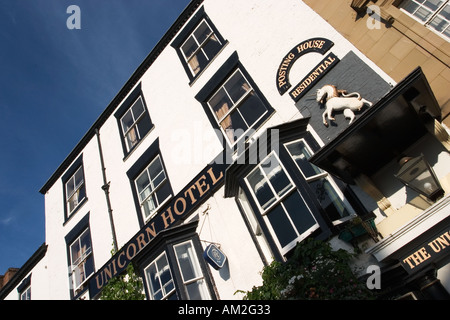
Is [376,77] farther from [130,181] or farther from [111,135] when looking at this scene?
[111,135]

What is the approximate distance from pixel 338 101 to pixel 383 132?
4.79 ft

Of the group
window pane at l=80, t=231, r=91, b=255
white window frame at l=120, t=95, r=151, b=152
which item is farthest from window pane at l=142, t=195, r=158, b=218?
window pane at l=80, t=231, r=91, b=255

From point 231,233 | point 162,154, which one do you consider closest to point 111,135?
point 162,154

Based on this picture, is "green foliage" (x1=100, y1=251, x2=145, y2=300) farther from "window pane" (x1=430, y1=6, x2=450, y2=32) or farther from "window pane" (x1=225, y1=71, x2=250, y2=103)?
"window pane" (x1=430, y1=6, x2=450, y2=32)

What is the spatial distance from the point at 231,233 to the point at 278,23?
19.1 ft

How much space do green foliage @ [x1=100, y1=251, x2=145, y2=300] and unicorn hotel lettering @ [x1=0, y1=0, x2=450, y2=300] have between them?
1.01ft

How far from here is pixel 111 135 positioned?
14.6 m

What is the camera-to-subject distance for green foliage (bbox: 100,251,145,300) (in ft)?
31.7

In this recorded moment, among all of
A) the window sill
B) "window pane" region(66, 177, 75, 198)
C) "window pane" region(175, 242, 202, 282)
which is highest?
"window pane" region(66, 177, 75, 198)

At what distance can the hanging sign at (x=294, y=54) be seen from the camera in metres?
8.75

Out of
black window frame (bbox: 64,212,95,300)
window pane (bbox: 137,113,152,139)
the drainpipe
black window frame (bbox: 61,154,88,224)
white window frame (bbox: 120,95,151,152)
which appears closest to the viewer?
the drainpipe

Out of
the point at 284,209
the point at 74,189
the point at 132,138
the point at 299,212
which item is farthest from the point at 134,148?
the point at 299,212

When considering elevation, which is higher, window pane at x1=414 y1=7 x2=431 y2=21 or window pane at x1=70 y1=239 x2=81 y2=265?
window pane at x1=70 y1=239 x2=81 y2=265

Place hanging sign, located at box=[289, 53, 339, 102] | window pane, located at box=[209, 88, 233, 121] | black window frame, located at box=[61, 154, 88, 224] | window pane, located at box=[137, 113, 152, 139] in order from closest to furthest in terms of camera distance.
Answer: hanging sign, located at box=[289, 53, 339, 102] → window pane, located at box=[209, 88, 233, 121] → window pane, located at box=[137, 113, 152, 139] → black window frame, located at box=[61, 154, 88, 224]
